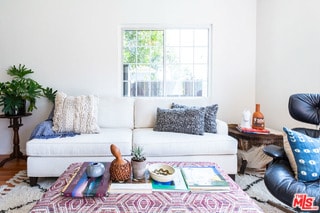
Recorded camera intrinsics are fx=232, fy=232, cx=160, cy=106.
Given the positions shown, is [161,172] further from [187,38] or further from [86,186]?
[187,38]

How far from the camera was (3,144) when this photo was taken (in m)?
3.33

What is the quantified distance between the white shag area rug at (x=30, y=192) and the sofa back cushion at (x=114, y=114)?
892 millimetres

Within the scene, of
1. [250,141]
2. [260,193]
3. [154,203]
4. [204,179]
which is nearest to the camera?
[154,203]

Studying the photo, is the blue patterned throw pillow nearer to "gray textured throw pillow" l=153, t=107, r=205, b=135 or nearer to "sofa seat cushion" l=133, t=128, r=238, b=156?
"sofa seat cushion" l=133, t=128, r=238, b=156

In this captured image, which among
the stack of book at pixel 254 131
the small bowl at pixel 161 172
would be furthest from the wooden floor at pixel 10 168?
the stack of book at pixel 254 131

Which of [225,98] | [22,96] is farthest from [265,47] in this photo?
[22,96]

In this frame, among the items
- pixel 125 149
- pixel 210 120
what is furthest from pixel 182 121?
pixel 125 149

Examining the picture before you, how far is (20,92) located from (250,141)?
2.81 metres

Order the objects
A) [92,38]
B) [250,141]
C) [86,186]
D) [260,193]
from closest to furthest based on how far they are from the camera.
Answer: [86,186] < [260,193] < [250,141] < [92,38]

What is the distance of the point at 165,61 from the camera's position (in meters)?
3.43

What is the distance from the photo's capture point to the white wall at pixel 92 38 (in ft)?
10.5

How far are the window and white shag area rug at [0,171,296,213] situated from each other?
153 centimetres

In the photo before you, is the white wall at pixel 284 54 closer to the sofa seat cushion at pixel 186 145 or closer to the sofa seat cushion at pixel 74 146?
the sofa seat cushion at pixel 186 145

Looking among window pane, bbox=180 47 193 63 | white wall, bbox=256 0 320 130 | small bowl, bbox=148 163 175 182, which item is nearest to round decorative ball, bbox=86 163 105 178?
small bowl, bbox=148 163 175 182
